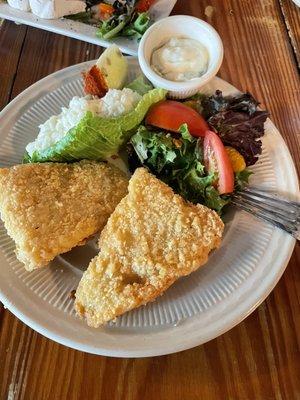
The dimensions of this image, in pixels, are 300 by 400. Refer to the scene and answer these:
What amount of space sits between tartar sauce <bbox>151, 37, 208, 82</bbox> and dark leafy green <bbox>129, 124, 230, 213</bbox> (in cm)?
23

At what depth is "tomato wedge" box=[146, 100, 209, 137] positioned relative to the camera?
1.61 m

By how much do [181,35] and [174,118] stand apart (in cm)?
38

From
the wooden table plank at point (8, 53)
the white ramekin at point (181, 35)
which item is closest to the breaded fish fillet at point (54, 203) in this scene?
the white ramekin at point (181, 35)

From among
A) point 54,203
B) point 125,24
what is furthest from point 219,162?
point 125,24

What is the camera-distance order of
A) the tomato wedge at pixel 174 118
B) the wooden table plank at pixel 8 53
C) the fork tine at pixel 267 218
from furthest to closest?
the wooden table plank at pixel 8 53, the tomato wedge at pixel 174 118, the fork tine at pixel 267 218

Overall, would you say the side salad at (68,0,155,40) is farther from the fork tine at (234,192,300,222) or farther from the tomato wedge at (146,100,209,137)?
the fork tine at (234,192,300,222)

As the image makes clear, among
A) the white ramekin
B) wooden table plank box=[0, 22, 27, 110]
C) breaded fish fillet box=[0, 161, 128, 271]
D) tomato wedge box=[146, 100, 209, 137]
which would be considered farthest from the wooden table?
wooden table plank box=[0, 22, 27, 110]

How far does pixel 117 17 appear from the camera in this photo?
209 cm

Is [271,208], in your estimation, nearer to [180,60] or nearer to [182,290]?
[182,290]

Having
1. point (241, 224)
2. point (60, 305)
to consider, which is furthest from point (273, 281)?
point (60, 305)

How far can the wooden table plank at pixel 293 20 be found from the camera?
2111mm

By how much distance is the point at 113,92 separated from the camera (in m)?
1.63

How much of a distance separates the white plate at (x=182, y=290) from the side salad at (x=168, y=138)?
0.32 ft

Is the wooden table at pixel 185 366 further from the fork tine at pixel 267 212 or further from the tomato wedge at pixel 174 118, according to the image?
the tomato wedge at pixel 174 118
